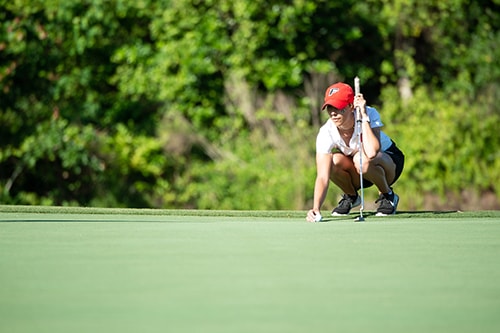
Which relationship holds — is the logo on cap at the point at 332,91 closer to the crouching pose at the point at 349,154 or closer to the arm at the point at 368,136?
the crouching pose at the point at 349,154

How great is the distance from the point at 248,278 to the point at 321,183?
3.54 m

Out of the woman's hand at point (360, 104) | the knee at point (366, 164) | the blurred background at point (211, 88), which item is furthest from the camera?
the blurred background at point (211, 88)

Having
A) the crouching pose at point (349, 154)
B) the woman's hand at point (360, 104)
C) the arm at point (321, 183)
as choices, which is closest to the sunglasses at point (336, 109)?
the crouching pose at point (349, 154)

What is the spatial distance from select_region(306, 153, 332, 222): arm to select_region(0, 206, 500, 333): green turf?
0.66m

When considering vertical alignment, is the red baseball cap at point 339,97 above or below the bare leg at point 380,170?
above

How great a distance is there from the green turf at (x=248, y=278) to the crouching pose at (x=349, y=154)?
1043 mm

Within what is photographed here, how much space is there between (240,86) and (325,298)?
506 inches

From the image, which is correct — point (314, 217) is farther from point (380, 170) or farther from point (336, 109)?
point (380, 170)

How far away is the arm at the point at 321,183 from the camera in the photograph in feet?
25.3

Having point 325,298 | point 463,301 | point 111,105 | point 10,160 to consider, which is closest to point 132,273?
point 325,298

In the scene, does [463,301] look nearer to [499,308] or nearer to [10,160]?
[499,308]

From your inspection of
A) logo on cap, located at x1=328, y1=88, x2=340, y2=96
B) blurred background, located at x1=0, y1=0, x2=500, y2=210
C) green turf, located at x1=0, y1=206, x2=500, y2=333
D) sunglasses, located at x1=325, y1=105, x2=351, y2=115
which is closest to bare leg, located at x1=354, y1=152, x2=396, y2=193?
sunglasses, located at x1=325, y1=105, x2=351, y2=115

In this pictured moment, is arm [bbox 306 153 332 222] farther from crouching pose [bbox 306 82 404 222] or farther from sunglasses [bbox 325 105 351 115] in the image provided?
sunglasses [bbox 325 105 351 115]

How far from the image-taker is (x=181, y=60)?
669 inches
